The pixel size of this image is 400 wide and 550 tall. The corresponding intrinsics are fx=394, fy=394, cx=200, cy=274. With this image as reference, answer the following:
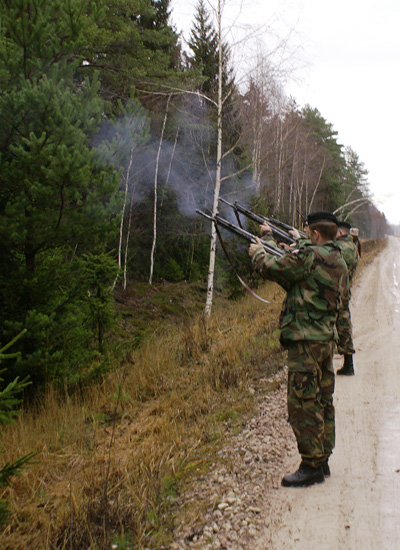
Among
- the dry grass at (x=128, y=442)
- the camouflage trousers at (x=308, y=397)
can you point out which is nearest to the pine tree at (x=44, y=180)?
the dry grass at (x=128, y=442)

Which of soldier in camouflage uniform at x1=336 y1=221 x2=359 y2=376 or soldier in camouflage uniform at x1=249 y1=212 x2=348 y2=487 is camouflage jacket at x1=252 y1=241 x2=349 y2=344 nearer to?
soldier in camouflage uniform at x1=249 y1=212 x2=348 y2=487

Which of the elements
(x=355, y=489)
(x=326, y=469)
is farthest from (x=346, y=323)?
(x=355, y=489)

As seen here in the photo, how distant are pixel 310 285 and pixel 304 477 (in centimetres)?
145

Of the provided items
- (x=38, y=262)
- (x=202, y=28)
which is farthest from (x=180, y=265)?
(x=38, y=262)

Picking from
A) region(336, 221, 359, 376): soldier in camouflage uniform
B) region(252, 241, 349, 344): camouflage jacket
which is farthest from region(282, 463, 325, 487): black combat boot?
region(336, 221, 359, 376): soldier in camouflage uniform

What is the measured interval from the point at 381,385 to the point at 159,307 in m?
9.81

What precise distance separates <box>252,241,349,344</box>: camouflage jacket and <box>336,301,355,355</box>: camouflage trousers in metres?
2.65

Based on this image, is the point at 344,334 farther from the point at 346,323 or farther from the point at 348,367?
the point at 348,367

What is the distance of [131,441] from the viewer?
376 cm

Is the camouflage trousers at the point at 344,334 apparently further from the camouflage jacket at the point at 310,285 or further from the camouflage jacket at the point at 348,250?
the camouflage jacket at the point at 310,285

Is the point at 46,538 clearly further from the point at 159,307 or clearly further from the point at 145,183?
the point at 145,183

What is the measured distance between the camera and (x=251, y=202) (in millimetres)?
14203

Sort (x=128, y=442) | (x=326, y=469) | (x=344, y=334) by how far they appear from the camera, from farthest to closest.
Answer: (x=344, y=334)
(x=128, y=442)
(x=326, y=469)

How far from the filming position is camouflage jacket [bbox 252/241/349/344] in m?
2.92
